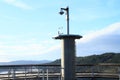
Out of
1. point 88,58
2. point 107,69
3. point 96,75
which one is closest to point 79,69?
point 107,69

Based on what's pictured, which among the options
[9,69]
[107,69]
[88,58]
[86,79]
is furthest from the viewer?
[88,58]

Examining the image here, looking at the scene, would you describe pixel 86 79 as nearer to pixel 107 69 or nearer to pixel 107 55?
pixel 107 69

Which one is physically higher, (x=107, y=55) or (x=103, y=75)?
(x=107, y=55)

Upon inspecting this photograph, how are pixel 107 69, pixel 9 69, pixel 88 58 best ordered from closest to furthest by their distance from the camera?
pixel 9 69 → pixel 107 69 → pixel 88 58

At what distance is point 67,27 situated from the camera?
18594mm

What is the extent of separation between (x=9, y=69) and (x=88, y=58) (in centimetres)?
3825

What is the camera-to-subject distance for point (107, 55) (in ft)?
187

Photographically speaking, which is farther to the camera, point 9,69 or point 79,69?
point 79,69

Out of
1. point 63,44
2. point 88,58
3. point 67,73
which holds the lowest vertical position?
point 67,73

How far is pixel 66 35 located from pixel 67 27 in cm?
37

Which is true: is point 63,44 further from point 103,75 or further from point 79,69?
point 79,69

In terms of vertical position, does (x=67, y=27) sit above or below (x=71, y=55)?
above

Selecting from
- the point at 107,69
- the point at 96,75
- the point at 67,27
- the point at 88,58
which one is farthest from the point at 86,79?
the point at 88,58

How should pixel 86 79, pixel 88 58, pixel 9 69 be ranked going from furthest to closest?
pixel 88 58, pixel 86 79, pixel 9 69
